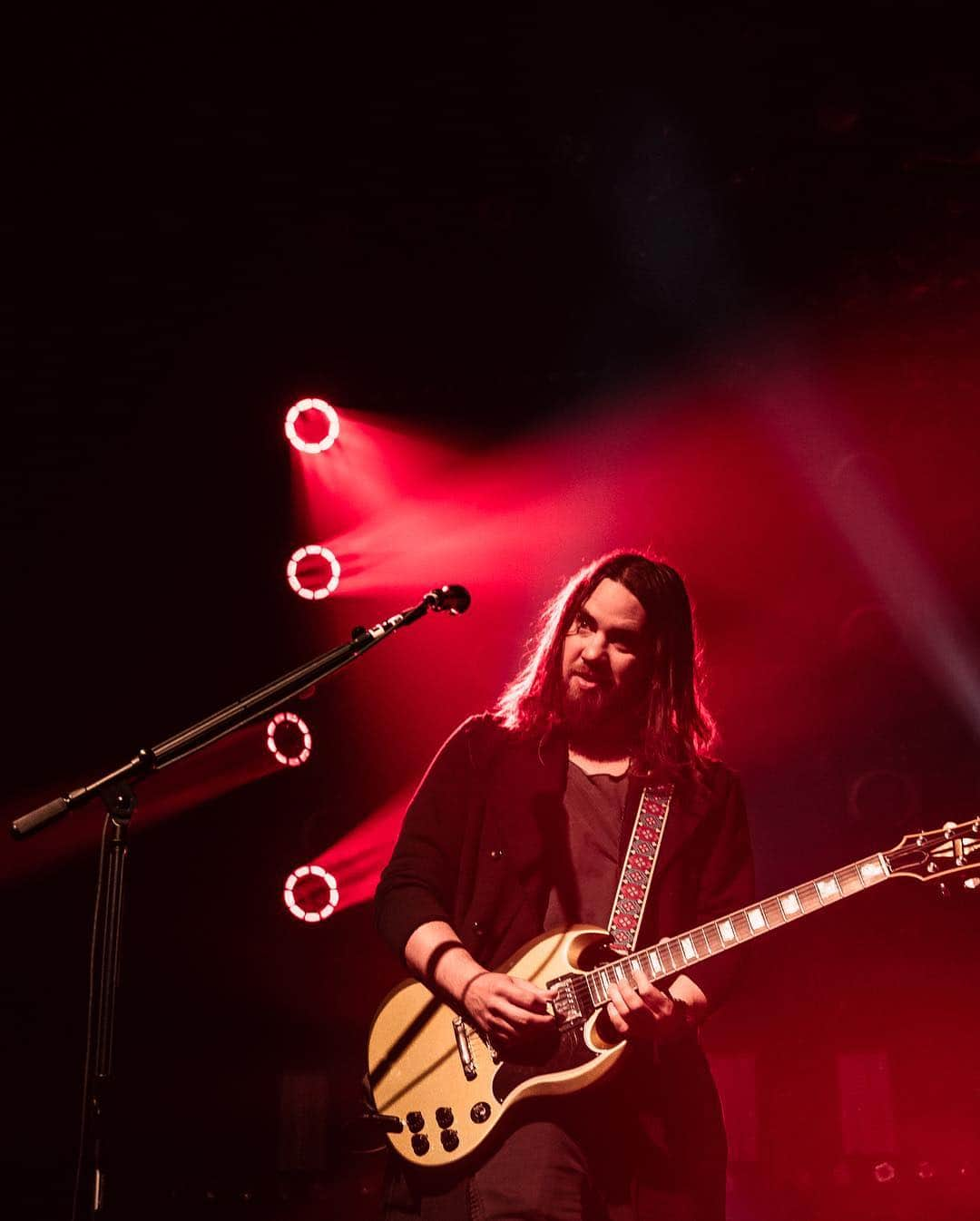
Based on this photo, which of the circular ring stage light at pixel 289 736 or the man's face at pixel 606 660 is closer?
the man's face at pixel 606 660

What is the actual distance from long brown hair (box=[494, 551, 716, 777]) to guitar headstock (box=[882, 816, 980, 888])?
77 cm

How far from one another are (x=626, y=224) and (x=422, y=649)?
2.30 m

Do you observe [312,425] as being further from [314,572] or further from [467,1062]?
[467,1062]

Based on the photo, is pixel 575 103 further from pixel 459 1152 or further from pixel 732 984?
pixel 459 1152

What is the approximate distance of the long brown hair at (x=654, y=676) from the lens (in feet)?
12.1

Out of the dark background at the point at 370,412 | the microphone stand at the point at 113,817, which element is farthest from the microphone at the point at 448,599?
the dark background at the point at 370,412

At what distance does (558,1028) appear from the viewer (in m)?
2.98

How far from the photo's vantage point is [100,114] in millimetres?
4637

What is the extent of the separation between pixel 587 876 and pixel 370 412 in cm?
290

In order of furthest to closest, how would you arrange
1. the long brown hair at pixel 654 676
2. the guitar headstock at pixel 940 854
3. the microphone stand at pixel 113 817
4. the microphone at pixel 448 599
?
the long brown hair at pixel 654 676 < the microphone at pixel 448 599 < the guitar headstock at pixel 940 854 < the microphone stand at pixel 113 817

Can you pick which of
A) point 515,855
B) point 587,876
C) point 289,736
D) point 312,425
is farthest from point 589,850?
point 312,425

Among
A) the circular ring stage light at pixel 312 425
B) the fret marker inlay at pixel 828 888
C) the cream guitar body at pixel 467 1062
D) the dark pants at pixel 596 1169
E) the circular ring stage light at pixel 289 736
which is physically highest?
the circular ring stage light at pixel 312 425

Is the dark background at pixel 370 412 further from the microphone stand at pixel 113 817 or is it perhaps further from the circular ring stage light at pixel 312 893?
the microphone stand at pixel 113 817

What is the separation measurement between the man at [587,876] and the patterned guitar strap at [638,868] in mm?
27
